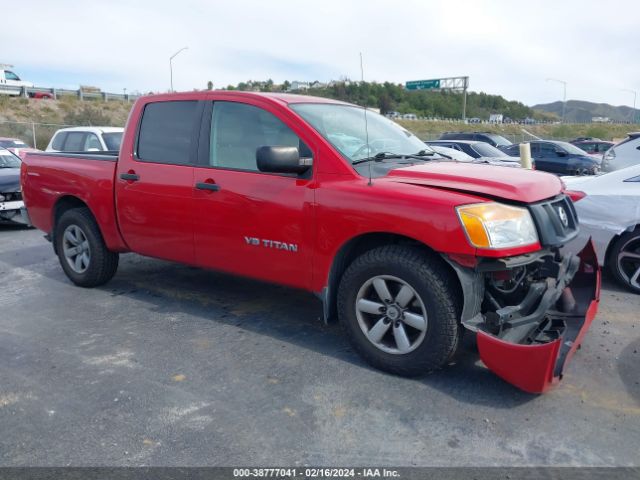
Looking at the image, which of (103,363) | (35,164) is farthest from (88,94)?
(103,363)

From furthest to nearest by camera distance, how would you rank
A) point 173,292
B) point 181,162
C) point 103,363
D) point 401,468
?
point 173,292 < point 181,162 < point 103,363 < point 401,468

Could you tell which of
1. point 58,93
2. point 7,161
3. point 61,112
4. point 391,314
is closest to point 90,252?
point 391,314

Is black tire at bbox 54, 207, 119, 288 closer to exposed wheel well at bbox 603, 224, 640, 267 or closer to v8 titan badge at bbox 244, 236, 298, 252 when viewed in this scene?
v8 titan badge at bbox 244, 236, 298, 252

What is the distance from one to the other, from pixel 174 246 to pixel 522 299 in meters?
2.90

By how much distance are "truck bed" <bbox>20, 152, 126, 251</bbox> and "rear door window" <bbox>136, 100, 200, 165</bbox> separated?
1.46ft

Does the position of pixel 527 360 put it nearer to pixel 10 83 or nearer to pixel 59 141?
pixel 59 141

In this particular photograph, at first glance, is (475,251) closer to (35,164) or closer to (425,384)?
(425,384)

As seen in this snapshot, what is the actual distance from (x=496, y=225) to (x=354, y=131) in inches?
62.5

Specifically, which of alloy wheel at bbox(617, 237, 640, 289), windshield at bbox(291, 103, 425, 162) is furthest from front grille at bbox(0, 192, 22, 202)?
alloy wheel at bbox(617, 237, 640, 289)

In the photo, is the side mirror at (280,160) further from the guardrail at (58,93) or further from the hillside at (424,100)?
the guardrail at (58,93)

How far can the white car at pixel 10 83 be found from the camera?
4000 cm

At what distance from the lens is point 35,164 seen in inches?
243

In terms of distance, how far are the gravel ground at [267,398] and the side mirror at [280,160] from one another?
53.5 inches

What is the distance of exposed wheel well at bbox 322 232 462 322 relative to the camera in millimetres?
3875
